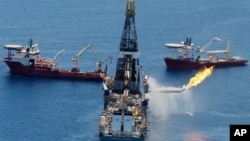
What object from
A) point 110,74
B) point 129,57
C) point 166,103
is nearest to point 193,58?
point 110,74

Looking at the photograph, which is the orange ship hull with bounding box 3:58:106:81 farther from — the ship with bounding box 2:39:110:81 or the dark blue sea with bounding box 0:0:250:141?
the dark blue sea with bounding box 0:0:250:141

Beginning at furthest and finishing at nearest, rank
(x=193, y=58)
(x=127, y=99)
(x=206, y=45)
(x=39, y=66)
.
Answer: (x=206, y=45), (x=193, y=58), (x=39, y=66), (x=127, y=99)

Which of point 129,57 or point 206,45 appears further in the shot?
point 206,45

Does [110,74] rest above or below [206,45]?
below

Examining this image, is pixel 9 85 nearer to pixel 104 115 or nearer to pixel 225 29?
pixel 104 115

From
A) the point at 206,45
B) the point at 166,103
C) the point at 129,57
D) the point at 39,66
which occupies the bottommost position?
the point at 166,103

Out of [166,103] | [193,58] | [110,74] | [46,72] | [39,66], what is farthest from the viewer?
[193,58]

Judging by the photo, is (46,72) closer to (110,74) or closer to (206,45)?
(110,74)
